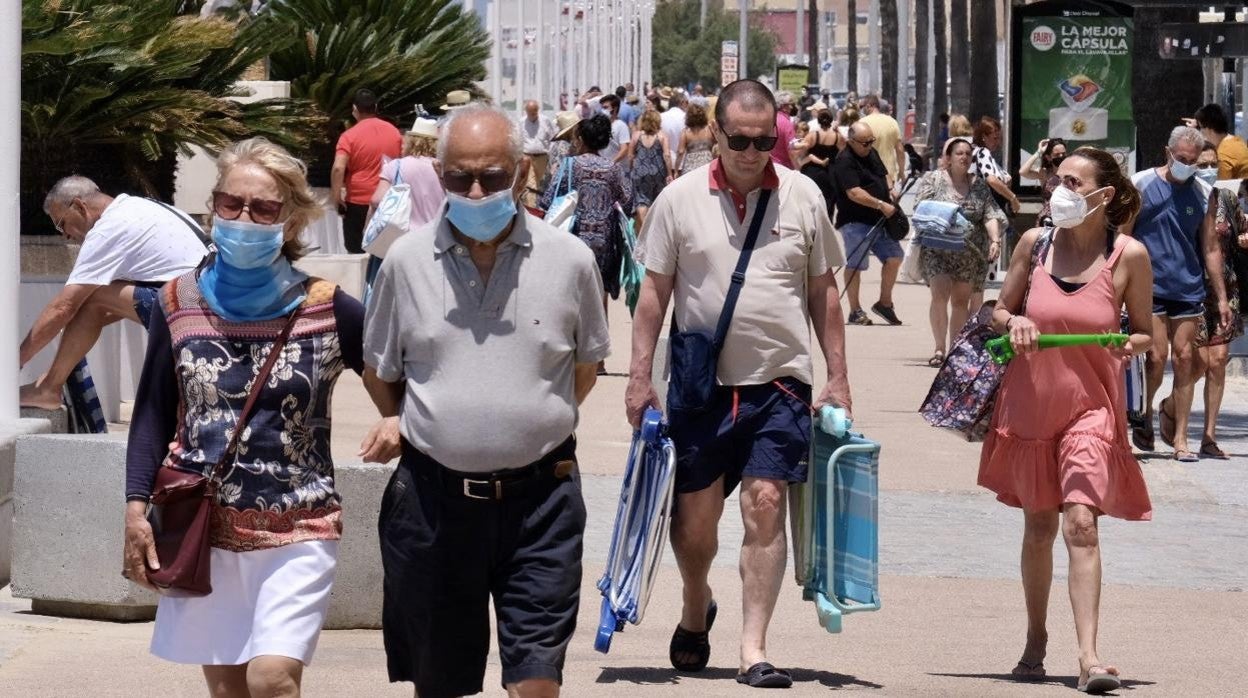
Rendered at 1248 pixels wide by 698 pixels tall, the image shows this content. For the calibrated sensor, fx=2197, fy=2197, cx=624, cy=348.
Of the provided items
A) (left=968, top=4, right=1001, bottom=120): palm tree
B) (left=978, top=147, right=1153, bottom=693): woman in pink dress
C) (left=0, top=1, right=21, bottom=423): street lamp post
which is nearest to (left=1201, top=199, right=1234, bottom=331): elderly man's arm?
(left=978, top=147, right=1153, bottom=693): woman in pink dress

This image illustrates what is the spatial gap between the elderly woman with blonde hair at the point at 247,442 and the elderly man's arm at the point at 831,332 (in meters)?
2.06

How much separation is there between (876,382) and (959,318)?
2.63 feet

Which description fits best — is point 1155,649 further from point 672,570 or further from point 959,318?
point 959,318

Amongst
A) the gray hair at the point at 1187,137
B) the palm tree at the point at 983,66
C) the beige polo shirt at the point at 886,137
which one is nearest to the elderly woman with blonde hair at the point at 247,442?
the gray hair at the point at 1187,137

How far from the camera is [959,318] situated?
49.0 feet

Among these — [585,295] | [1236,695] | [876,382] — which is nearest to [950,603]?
[1236,695]

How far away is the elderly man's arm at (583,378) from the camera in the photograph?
191 inches

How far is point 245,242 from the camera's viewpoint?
4578 millimetres

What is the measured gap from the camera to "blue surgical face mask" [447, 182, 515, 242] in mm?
4605

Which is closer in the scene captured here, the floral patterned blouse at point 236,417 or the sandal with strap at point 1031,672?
the floral patterned blouse at point 236,417

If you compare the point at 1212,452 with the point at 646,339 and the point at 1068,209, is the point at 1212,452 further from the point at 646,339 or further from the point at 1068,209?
the point at 646,339

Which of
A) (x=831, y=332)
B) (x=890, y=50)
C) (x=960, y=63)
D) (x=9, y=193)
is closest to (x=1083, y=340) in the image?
(x=831, y=332)

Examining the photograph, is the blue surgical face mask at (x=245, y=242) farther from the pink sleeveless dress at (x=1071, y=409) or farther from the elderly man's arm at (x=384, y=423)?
the pink sleeveless dress at (x=1071, y=409)

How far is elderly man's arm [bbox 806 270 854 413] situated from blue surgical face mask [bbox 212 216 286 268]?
7.19 feet
